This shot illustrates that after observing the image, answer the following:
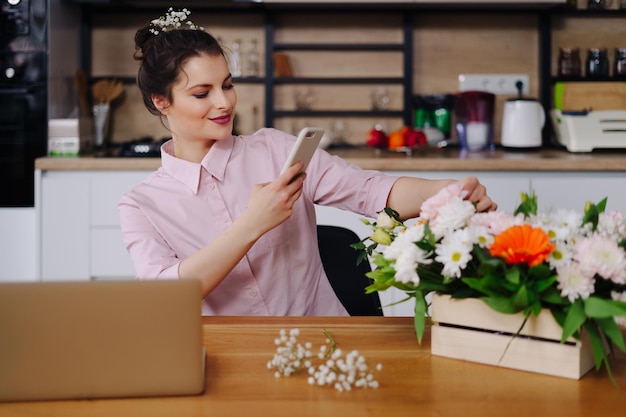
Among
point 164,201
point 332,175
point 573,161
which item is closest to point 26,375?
point 164,201

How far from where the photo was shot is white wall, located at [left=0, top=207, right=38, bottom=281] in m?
3.18

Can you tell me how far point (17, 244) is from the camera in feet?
10.5

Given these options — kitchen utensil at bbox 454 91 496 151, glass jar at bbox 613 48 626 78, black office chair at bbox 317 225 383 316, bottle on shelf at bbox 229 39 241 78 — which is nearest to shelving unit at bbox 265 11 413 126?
bottle on shelf at bbox 229 39 241 78

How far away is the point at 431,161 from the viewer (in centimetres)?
308

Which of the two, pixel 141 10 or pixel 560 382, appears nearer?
pixel 560 382

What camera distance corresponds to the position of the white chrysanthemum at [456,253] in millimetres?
1154

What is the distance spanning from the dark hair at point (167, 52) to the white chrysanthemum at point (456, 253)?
0.83m

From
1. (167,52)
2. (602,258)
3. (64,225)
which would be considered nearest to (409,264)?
(602,258)

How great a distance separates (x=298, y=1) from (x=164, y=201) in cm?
184

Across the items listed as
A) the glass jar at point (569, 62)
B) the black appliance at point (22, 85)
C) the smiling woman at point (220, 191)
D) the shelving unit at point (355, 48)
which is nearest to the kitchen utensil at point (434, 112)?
A: the shelving unit at point (355, 48)

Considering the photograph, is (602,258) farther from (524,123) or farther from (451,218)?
(524,123)

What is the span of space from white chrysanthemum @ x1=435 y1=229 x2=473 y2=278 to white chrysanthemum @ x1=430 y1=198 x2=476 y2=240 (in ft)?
0.08

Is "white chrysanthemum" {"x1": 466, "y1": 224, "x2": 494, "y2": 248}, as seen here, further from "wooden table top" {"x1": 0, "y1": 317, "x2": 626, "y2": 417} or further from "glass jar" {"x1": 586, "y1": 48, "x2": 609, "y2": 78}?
"glass jar" {"x1": 586, "y1": 48, "x2": 609, "y2": 78}

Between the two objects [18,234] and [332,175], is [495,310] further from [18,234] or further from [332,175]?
[18,234]
